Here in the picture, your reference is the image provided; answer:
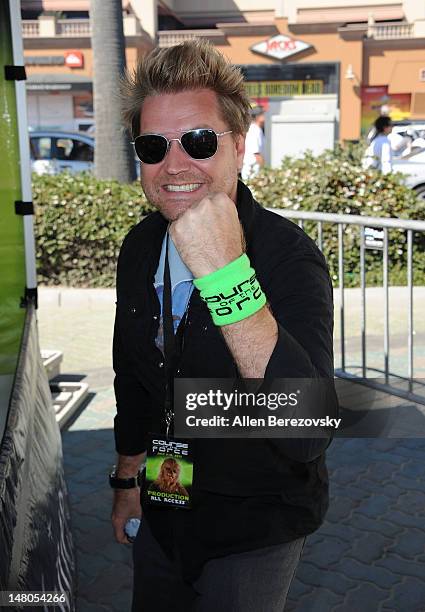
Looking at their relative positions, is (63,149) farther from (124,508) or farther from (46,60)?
(124,508)

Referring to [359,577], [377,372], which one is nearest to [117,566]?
[359,577]

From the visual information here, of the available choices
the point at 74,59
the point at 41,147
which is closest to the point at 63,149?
the point at 41,147

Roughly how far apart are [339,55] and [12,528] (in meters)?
34.8

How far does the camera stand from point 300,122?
19.0 meters

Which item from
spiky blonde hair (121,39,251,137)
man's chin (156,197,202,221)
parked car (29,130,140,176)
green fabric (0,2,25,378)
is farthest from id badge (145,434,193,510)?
parked car (29,130,140,176)

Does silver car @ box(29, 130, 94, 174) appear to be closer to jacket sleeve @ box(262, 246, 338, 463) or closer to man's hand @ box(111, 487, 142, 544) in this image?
man's hand @ box(111, 487, 142, 544)

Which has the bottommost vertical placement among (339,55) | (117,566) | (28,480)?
(117,566)

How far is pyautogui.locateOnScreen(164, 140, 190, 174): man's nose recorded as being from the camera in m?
1.93

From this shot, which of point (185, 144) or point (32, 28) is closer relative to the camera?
point (185, 144)

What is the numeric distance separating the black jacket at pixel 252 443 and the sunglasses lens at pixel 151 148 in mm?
235

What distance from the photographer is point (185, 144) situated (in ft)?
6.33

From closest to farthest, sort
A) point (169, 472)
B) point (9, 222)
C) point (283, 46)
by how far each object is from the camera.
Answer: point (169, 472) < point (9, 222) < point (283, 46)

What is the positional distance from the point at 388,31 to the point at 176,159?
118 feet

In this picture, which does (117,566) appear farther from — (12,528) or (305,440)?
(305,440)
